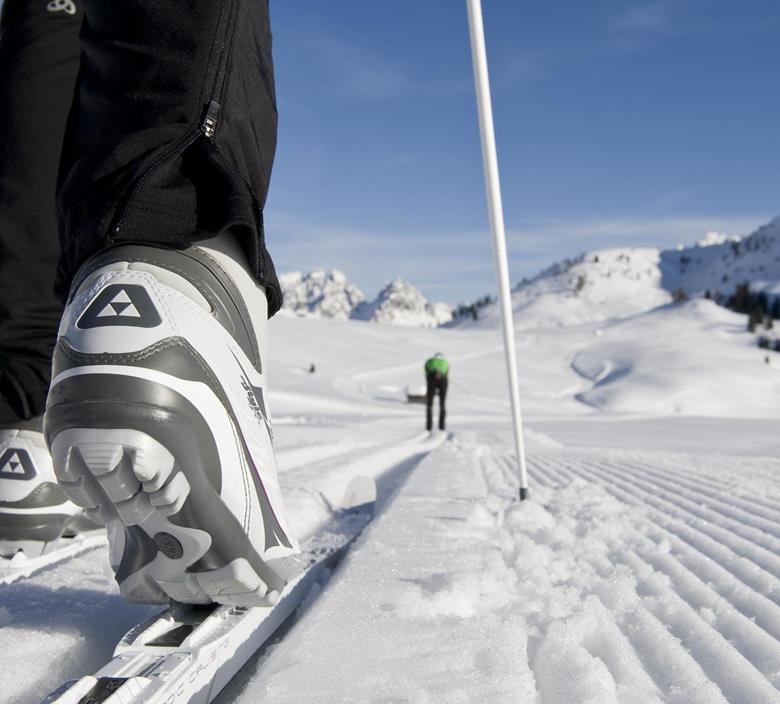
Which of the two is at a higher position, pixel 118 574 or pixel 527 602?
pixel 118 574

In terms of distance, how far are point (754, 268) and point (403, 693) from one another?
133 metres

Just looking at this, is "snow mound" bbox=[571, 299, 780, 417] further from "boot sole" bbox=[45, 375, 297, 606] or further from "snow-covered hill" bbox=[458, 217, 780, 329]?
"snow-covered hill" bbox=[458, 217, 780, 329]

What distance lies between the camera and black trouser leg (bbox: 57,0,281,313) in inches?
32.2

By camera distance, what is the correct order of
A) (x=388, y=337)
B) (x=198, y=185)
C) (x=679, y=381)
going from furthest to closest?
(x=388, y=337) → (x=679, y=381) → (x=198, y=185)

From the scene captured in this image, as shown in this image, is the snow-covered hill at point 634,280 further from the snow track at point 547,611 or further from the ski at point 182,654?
the ski at point 182,654

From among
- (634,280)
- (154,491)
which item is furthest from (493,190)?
(634,280)

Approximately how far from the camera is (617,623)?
0.99 m

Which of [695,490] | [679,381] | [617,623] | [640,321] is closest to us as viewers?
[617,623]

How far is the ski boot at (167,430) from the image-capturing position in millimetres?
687

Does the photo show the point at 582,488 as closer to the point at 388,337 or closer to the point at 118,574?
the point at 118,574

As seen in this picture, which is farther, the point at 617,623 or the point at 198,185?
the point at 617,623

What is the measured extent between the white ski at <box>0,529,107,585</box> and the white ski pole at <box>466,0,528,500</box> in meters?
1.18

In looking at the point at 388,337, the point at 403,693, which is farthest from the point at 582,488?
the point at 388,337

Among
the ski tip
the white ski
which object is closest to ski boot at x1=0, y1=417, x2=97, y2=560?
the white ski
